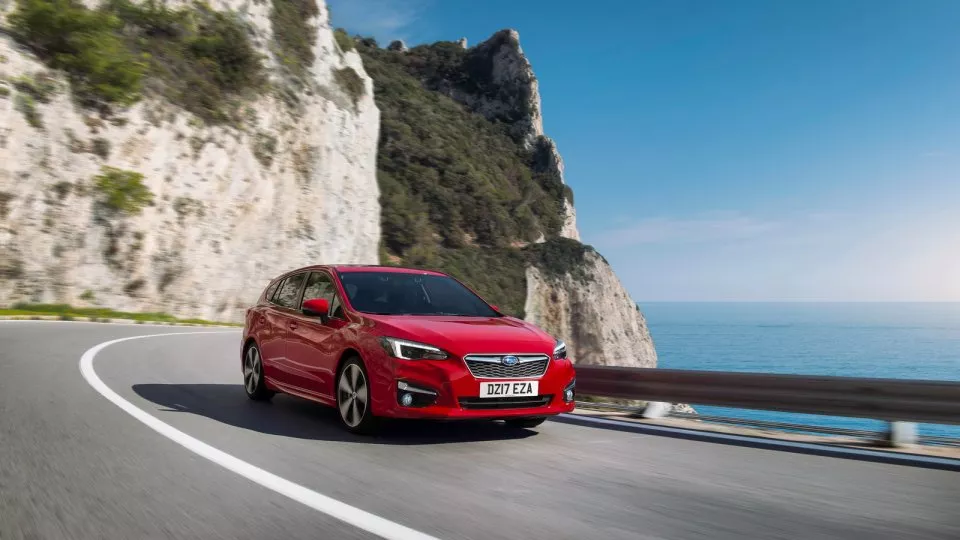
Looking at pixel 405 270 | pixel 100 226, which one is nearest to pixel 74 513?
pixel 405 270

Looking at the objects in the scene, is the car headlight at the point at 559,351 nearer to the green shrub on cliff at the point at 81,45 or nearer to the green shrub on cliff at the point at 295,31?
the green shrub on cliff at the point at 81,45

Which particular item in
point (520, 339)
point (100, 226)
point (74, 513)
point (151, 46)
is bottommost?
point (74, 513)

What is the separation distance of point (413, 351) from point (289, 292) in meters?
2.97

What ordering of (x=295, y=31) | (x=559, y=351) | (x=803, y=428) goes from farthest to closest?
(x=295, y=31) → (x=803, y=428) → (x=559, y=351)

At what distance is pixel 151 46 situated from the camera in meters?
37.6

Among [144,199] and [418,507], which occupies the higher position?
[144,199]

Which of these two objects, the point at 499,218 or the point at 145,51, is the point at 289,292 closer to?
the point at 145,51

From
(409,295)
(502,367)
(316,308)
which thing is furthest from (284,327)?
(502,367)

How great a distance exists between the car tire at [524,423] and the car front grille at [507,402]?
410 mm

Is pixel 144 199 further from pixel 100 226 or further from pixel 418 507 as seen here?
pixel 418 507

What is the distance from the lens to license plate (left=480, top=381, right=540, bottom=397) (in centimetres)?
644

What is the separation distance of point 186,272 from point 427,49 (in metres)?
63.4

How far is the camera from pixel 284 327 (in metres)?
8.47

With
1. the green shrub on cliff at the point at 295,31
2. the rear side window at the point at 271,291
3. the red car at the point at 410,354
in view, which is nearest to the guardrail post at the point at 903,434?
the red car at the point at 410,354
